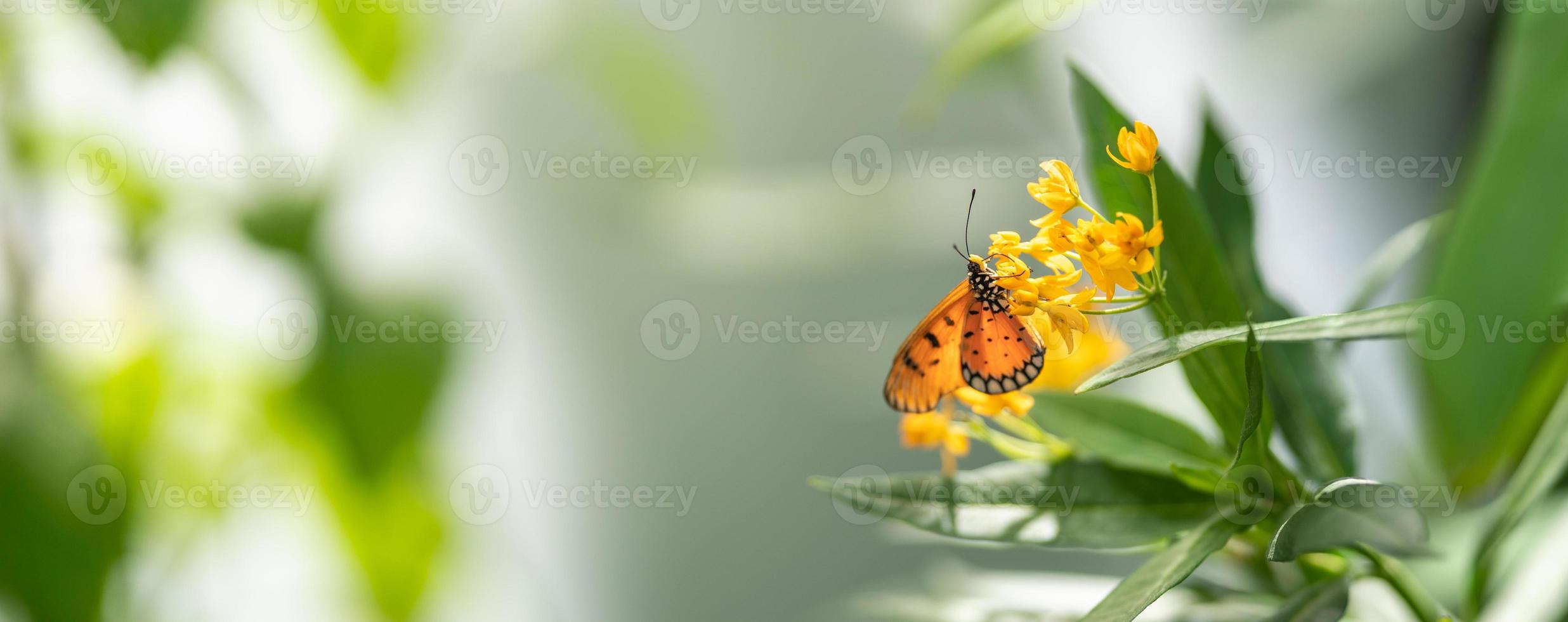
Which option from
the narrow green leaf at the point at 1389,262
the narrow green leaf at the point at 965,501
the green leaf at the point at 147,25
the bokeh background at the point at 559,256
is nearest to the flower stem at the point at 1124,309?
the narrow green leaf at the point at 965,501

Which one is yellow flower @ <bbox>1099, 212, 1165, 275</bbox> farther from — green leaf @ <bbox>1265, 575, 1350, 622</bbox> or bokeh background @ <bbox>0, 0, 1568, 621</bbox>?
bokeh background @ <bbox>0, 0, 1568, 621</bbox>

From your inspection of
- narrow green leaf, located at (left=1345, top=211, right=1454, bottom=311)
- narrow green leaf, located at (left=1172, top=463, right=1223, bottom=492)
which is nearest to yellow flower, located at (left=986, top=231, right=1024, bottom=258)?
narrow green leaf, located at (left=1172, top=463, right=1223, bottom=492)

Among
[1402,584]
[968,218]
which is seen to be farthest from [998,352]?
[968,218]

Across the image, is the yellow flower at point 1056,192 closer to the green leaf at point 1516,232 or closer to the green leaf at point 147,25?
the green leaf at point 1516,232

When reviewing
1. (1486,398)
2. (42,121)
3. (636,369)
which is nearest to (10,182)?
(42,121)

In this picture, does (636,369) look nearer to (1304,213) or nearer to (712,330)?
(712,330)

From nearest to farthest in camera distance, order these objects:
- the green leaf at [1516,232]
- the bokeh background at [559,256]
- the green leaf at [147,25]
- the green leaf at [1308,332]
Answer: the green leaf at [1308,332] → the green leaf at [1516,232] → the green leaf at [147,25] → the bokeh background at [559,256]
